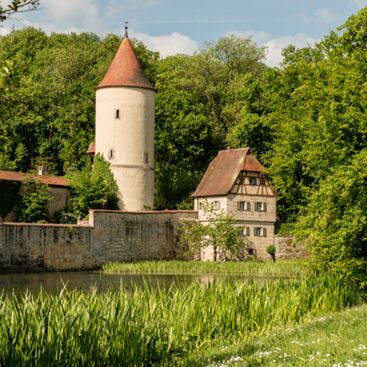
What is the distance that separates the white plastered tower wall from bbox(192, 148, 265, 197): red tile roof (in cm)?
325

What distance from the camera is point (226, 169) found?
4191cm

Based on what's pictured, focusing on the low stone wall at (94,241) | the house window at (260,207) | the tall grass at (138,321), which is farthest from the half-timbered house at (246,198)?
the tall grass at (138,321)

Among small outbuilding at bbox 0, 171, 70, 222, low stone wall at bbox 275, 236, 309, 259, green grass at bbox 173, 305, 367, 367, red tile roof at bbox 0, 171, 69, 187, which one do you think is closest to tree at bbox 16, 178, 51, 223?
small outbuilding at bbox 0, 171, 70, 222

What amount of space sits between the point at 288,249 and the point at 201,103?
52.3 feet

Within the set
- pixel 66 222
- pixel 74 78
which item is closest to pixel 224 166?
pixel 66 222

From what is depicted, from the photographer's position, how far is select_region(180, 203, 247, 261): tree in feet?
129

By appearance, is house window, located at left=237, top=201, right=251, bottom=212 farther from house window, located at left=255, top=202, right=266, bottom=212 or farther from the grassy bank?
the grassy bank

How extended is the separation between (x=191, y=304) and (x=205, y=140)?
39.4m

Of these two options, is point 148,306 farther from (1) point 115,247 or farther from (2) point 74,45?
(2) point 74,45

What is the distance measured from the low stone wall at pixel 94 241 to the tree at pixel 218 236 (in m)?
0.89

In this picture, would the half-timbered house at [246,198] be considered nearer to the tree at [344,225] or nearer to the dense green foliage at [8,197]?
the dense green foliage at [8,197]

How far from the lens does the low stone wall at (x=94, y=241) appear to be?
34938 mm

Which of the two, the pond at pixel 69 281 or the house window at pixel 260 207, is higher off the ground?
the house window at pixel 260 207

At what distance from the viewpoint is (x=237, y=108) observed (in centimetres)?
5319
